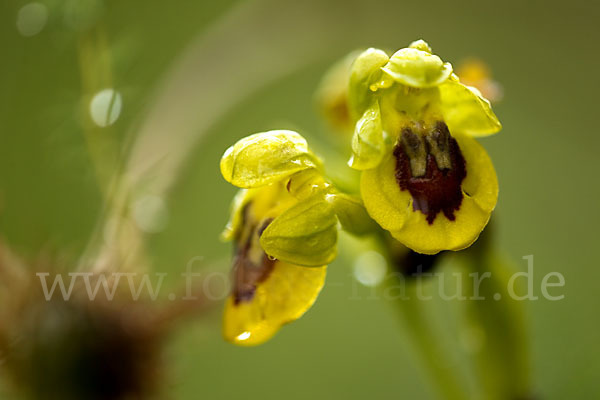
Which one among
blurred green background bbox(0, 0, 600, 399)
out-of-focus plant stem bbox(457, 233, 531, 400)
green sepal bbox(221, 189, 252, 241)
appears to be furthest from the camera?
blurred green background bbox(0, 0, 600, 399)

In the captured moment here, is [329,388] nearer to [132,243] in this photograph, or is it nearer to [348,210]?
[132,243]

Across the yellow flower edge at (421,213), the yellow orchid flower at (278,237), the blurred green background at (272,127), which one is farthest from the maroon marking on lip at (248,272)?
the blurred green background at (272,127)

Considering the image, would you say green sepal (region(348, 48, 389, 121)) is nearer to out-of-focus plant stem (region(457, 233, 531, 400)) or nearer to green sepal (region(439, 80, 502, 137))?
green sepal (region(439, 80, 502, 137))

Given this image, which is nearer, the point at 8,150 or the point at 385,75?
the point at 385,75

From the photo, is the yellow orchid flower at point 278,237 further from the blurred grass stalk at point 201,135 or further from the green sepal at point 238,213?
the blurred grass stalk at point 201,135

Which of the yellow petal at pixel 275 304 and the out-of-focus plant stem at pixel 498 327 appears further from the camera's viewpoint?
the out-of-focus plant stem at pixel 498 327

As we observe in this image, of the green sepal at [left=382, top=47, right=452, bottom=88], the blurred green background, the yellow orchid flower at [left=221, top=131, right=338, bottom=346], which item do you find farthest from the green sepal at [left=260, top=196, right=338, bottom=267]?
the blurred green background

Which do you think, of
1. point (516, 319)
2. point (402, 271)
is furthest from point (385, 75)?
point (516, 319)
